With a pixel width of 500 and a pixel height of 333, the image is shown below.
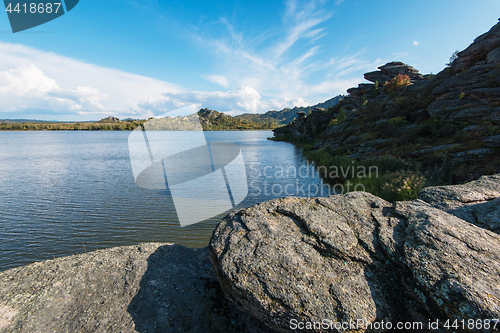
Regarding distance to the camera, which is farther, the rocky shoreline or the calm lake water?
the calm lake water

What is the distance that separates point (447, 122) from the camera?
19625 millimetres

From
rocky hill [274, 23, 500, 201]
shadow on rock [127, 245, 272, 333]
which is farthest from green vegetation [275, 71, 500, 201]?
shadow on rock [127, 245, 272, 333]

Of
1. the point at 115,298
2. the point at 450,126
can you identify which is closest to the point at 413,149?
the point at 450,126

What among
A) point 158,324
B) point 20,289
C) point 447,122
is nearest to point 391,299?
point 158,324

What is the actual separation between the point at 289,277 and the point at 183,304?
7.27 ft

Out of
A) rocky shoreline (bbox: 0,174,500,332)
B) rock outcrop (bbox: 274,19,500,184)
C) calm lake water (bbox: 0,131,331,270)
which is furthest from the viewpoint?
rock outcrop (bbox: 274,19,500,184)

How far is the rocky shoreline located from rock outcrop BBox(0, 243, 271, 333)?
0.02 metres

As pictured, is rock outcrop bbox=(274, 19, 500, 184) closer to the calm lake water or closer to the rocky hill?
the rocky hill

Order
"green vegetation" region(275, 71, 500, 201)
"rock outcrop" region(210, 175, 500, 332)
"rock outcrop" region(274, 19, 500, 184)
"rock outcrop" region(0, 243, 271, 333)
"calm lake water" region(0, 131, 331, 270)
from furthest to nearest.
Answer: "rock outcrop" region(274, 19, 500, 184) → "green vegetation" region(275, 71, 500, 201) → "calm lake water" region(0, 131, 331, 270) → "rock outcrop" region(0, 243, 271, 333) → "rock outcrop" region(210, 175, 500, 332)

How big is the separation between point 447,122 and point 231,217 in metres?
24.2

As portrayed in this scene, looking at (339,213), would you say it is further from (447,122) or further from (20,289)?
(447,122)

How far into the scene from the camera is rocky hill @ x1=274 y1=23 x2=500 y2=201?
12.8 meters

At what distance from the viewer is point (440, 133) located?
1864 cm

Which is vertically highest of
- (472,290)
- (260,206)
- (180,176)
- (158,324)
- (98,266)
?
(260,206)
